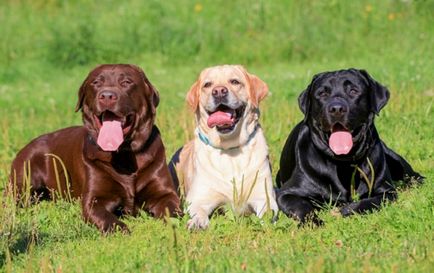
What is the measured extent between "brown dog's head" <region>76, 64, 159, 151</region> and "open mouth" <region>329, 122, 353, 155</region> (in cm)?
147

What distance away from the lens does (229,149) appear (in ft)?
23.4

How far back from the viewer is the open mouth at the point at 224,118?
6.89 metres

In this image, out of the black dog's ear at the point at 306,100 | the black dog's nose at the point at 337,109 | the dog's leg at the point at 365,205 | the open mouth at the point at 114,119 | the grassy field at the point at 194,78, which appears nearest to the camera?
the grassy field at the point at 194,78

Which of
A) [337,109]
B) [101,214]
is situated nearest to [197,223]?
[101,214]

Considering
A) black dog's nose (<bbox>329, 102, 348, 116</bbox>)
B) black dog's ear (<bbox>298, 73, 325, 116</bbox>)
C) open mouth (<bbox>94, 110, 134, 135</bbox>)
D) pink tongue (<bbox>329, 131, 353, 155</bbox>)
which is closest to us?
black dog's nose (<bbox>329, 102, 348, 116</bbox>)

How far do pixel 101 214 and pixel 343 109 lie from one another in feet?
6.52

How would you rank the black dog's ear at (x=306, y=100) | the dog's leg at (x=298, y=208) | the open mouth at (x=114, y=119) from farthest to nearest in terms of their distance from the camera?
the black dog's ear at (x=306, y=100) → the open mouth at (x=114, y=119) → the dog's leg at (x=298, y=208)

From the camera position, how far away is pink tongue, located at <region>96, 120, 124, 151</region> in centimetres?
695

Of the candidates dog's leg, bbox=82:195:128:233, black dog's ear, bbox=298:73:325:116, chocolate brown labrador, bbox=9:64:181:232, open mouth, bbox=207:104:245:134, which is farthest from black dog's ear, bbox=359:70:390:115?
dog's leg, bbox=82:195:128:233

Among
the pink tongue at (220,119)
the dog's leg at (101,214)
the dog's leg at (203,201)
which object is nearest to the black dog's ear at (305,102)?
the pink tongue at (220,119)

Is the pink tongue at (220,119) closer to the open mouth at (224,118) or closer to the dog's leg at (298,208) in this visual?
the open mouth at (224,118)

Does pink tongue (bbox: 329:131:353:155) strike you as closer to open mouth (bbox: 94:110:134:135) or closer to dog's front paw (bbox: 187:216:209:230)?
dog's front paw (bbox: 187:216:209:230)

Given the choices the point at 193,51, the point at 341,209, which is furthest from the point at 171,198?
the point at 193,51

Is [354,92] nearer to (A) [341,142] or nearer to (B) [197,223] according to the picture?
(A) [341,142]
